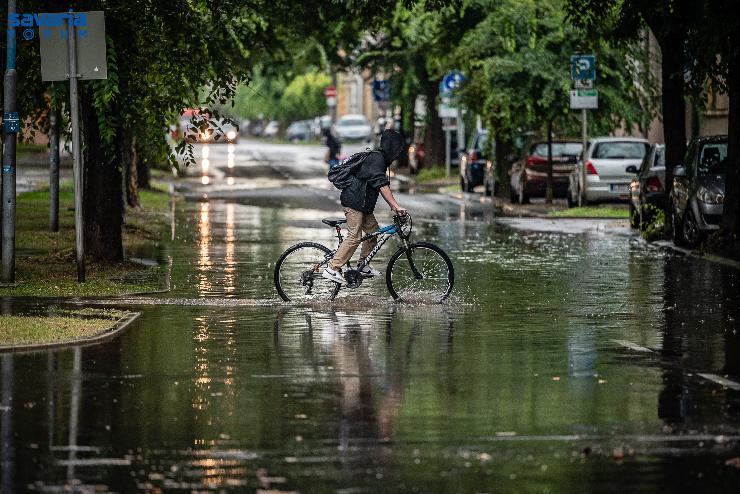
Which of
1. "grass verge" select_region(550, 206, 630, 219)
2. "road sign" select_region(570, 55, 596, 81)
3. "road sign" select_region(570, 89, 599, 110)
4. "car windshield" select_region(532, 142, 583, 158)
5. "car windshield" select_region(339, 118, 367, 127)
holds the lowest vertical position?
"grass verge" select_region(550, 206, 630, 219)

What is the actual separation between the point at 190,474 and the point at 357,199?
895 cm

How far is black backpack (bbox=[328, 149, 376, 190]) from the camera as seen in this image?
672 inches

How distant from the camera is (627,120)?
39094mm

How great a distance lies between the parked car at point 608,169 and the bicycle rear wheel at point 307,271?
63.8 ft

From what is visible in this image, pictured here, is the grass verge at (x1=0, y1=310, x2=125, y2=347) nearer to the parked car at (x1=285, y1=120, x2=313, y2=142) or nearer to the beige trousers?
the beige trousers

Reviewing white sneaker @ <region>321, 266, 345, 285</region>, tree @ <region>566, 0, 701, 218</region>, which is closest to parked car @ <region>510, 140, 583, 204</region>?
tree @ <region>566, 0, 701, 218</region>

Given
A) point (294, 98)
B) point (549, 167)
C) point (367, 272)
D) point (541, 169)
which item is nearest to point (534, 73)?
point (549, 167)

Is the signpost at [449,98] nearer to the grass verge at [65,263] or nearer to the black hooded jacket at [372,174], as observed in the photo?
the grass verge at [65,263]

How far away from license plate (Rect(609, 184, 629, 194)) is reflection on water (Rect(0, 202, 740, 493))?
17.9 meters

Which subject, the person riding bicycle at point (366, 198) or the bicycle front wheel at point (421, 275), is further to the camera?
the bicycle front wheel at point (421, 275)

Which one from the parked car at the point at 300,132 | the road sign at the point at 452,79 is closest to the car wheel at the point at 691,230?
the road sign at the point at 452,79

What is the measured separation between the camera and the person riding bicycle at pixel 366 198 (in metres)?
17.0

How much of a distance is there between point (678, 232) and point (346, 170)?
10435 mm

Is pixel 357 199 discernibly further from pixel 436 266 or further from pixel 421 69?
pixel 421 69
